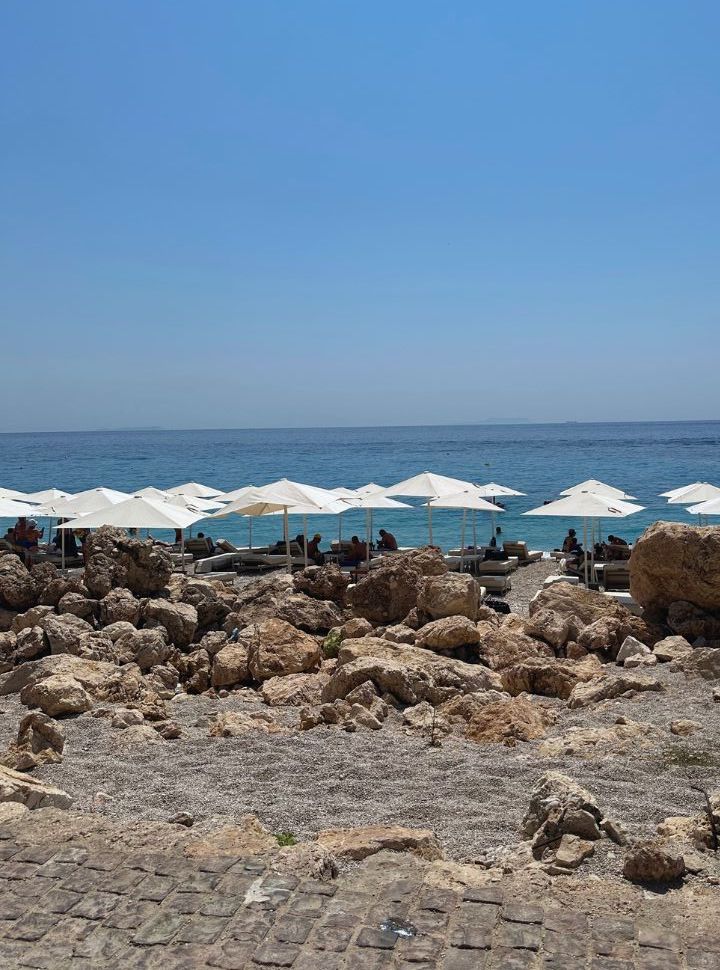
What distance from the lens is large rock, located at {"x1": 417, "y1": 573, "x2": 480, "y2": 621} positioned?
1228 cm

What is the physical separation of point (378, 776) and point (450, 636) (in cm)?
414

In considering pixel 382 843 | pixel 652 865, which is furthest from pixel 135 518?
pixel 652 865

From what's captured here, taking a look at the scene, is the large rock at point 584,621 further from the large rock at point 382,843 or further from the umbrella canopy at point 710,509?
the umbrella canopy at point 710,509

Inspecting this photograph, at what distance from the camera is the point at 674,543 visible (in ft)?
41.1

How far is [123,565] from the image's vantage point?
1433 cm

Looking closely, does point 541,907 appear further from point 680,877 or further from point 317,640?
point 317,640

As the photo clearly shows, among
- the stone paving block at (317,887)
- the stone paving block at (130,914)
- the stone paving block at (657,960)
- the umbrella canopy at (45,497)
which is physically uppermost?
the umbrella canopy at (45,497)

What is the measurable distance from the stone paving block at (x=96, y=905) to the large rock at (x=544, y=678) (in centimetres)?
610

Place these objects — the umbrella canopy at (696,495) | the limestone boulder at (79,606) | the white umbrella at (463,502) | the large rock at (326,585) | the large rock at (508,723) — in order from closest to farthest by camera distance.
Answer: the large rock at (508,723)
the limestone boulder at (79,606)
the large rock at (326,585)
the white umbrella at (463,502)
the umbrella canopy at (696,495)

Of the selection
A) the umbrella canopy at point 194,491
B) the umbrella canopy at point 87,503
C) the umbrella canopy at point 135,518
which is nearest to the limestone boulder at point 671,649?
the umbrella canopy at point 135,518

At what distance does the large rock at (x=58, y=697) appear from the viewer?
8.98m

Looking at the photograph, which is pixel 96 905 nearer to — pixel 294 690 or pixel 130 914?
pixel 130 914

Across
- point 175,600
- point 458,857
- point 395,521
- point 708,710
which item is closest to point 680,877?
point 458,857

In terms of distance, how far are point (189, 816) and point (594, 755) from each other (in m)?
3.45
